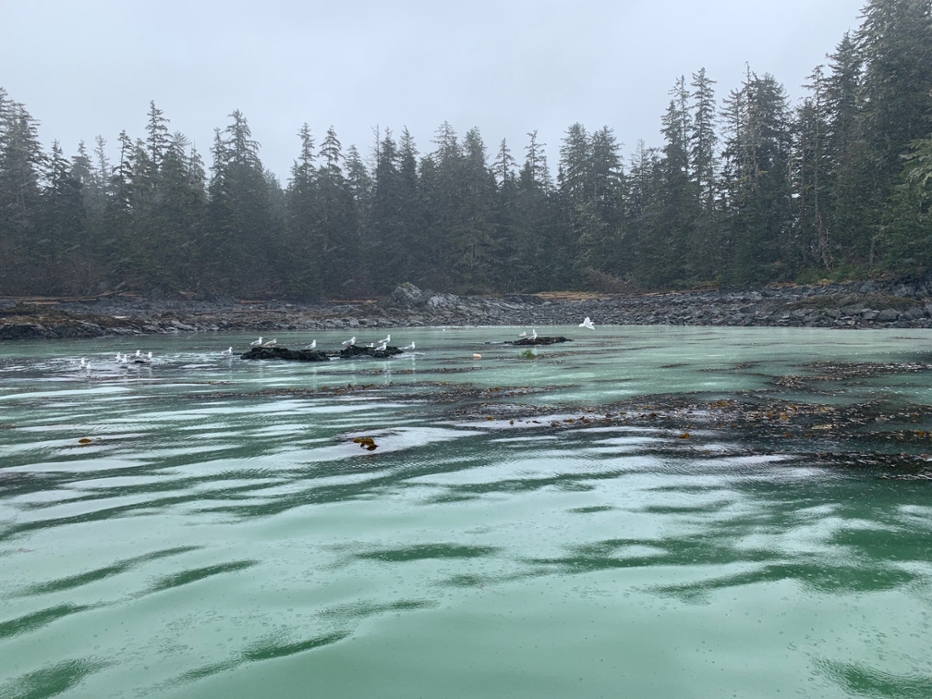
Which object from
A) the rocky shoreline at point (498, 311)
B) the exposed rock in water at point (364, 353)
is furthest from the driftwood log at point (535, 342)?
the rocky shoreline at point (498, 311)

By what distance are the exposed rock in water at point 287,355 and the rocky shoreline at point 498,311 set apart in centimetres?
1881

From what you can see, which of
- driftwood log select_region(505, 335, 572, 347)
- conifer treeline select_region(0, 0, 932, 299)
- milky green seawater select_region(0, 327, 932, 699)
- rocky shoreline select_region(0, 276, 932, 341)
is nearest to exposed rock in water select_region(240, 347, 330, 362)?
driftwood log select_region(505, 335, 572, 347)

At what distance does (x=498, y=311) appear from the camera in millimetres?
52188

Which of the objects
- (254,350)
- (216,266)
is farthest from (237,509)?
(216,266)

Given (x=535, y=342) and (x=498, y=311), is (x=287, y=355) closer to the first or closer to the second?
(x=535, y=342)

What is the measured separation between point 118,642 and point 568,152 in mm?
77141

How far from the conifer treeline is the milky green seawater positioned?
37.1m

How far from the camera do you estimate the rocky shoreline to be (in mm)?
31109

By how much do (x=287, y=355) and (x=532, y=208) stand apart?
59.2 metres

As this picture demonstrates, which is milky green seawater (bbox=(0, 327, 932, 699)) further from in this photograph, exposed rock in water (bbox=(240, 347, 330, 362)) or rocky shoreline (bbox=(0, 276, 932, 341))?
rocky shoreline (bbox=(0, 276, 932, 341))

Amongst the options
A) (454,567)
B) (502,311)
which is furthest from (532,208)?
(454,567)

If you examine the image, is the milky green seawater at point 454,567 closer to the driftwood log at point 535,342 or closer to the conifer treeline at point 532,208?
the driftwood log at point 535,342

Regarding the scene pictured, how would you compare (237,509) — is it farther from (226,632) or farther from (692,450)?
(692,450)

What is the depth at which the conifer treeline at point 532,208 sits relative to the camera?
40.9m
